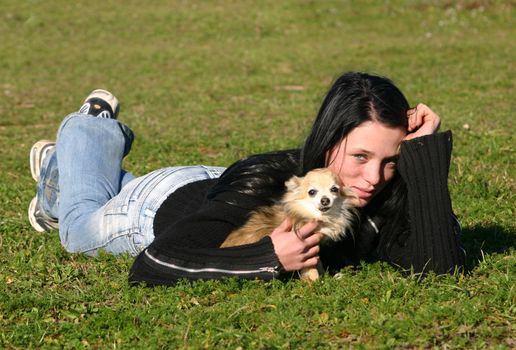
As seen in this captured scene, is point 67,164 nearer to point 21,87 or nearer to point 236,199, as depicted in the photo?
point 236,199

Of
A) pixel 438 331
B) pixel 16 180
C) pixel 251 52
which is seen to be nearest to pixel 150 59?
pixel 251 52

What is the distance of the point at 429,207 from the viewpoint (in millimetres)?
5309

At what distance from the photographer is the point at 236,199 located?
17.0 feet

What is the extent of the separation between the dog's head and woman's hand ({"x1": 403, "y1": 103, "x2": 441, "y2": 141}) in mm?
705

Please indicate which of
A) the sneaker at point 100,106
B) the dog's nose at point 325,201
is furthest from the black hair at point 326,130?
the sneaker at point 100,106

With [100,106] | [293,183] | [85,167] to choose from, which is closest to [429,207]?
[293,183]

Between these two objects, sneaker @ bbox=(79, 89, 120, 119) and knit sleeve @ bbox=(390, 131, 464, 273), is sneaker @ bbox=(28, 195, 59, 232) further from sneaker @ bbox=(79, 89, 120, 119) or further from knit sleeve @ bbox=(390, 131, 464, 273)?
knit sleeve @ bbox=(390, 131, 464, 273)

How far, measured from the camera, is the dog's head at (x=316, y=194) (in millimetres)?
4879

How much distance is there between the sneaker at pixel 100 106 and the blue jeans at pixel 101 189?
31 centimetres

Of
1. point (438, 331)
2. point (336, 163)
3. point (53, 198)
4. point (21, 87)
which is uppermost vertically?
point (336, 163)

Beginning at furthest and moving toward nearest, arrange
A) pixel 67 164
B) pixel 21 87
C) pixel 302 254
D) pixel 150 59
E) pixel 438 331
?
pixel 150 59 < pixel 21 87 < pixel 67 164 < pixel 302 254 < pixel 438 331

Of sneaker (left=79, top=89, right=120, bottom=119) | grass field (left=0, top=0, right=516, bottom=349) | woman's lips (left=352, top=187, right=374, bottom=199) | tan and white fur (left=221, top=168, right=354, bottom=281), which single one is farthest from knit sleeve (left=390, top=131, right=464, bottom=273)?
sneaker (left=79, top=89, right=120, bottom=119)

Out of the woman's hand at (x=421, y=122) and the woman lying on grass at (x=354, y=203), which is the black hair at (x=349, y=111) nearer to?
the woman lying on grass at (x=354, y=203)

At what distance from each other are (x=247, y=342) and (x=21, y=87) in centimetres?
1291
